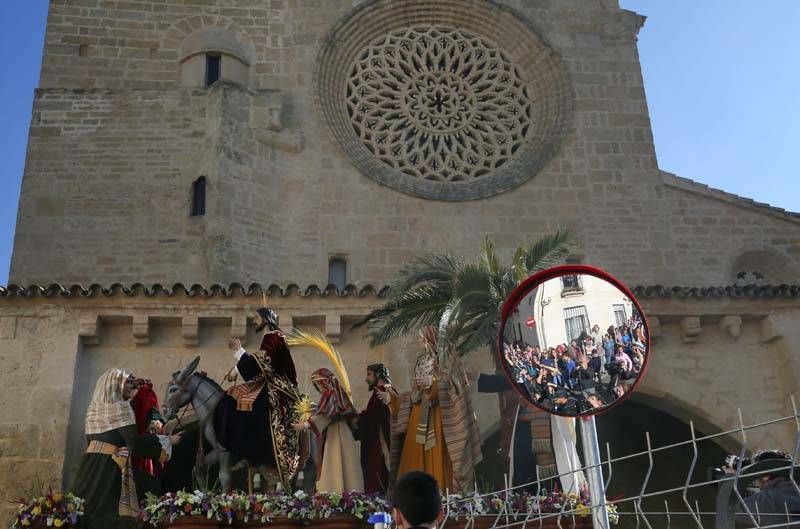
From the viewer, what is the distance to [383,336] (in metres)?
11.2

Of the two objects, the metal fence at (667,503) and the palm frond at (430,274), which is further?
the palm frond at (430,274)

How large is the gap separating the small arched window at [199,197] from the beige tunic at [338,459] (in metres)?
7.20

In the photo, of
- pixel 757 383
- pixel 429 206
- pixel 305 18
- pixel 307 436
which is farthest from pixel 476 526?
pixel 305 18

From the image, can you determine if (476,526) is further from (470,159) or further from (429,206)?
(470,159)

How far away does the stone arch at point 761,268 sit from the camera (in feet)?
55.9

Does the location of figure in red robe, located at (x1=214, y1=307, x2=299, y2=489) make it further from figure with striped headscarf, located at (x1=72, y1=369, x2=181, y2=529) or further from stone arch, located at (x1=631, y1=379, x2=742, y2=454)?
stone arch, located at (x1=631, y1=379, x2=742, y2=454)

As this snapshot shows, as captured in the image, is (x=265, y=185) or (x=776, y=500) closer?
(x=776, y=500)

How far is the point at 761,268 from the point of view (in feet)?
56.5

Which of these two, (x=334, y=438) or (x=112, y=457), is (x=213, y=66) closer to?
(x=334, y=438)

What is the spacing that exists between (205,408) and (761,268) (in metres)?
11.3

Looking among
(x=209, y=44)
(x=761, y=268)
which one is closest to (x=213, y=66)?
(x=209, y=44)

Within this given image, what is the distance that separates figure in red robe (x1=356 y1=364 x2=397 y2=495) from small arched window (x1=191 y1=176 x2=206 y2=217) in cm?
664

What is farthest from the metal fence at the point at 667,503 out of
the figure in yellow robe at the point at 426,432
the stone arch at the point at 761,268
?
the stone arch at the point at 761,268

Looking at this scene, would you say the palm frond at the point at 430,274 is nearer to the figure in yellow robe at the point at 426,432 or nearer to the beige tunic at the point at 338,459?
the figure in yellow robe at the point at 426,432
